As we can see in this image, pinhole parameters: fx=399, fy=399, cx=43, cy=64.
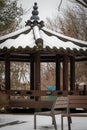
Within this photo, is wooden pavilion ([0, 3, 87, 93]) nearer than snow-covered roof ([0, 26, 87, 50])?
Yes

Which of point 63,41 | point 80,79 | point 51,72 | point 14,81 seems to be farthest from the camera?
point 51,72

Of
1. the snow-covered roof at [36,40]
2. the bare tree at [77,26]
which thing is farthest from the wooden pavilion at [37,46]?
the bare tree at [77,26]

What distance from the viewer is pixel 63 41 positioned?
18562mm

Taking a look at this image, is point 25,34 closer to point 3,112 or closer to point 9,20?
point 9,20

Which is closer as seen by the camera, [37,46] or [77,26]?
[37,46]

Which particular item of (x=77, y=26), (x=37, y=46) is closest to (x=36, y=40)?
(x=37, y=46)

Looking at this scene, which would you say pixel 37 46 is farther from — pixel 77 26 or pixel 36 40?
pixel 77 26

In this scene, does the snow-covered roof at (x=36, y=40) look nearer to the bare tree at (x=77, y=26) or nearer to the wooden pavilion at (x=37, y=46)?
the wooden pavilion at (x=37, y=46)

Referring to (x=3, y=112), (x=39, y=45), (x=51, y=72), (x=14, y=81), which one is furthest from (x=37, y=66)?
(x=51, y=72)

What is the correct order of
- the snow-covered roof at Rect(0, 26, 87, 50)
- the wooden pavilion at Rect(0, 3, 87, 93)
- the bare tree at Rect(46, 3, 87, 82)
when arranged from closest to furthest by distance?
the wooden pavilion at Rect(0, 3, 87, 93), the snow-covered roof at Rect(0, 26, 87, 50), the bare tree at Rect(46, 3, 87, 82)

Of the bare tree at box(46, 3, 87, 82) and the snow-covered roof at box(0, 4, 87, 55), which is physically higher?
the bare tree at box(46, 3, 87, 82)

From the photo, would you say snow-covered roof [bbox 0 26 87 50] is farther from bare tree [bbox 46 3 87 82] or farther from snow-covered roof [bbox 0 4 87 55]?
bare tree [bbox 46 3 87 82]

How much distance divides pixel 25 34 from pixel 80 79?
2406 centimetres

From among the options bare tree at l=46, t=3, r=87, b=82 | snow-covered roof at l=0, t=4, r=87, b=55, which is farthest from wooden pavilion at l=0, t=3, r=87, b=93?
bare tree at l=46, t=3, r=87, b=82
